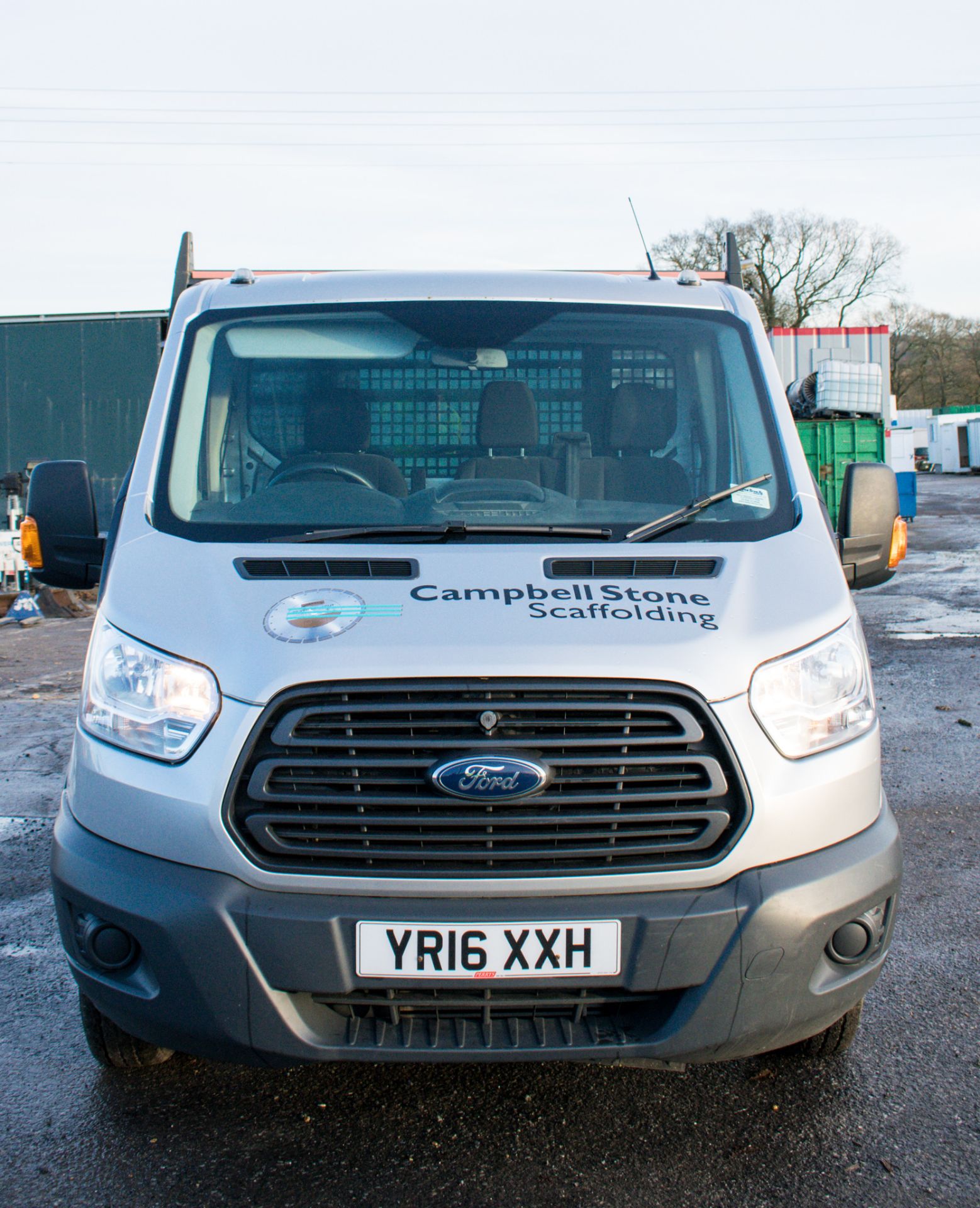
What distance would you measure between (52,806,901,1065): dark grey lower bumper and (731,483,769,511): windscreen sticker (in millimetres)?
1048

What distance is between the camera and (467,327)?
363 cm

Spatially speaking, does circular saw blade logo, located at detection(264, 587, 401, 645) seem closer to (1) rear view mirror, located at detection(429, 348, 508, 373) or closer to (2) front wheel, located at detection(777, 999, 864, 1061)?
(1) rear view mirror, located at detection(429, 348, 508, 373)

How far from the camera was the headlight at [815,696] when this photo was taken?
2547 millimetres

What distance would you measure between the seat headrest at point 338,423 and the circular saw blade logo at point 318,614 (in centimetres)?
101

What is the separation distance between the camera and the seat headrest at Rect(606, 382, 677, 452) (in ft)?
11.7

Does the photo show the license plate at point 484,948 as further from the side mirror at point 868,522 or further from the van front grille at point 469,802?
the side mirror at point 868,522

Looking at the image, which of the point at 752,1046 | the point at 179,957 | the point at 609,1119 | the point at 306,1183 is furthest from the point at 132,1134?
the point at 752,1046

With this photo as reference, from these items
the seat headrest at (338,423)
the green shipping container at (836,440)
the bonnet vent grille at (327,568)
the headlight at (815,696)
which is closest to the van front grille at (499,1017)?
the headlight at (815,696)

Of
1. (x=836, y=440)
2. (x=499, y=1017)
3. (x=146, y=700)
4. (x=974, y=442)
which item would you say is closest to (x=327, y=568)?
(x=146, y=700)

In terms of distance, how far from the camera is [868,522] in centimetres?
360

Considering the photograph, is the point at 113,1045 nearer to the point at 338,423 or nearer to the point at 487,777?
the point at 487,777

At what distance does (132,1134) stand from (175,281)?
297 centimetres

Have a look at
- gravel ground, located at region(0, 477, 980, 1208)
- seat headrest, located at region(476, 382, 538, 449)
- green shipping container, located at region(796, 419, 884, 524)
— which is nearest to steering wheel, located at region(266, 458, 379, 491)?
seat headrest, located at region(476, 382, 538, 449)

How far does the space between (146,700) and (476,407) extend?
1510 millimetres
